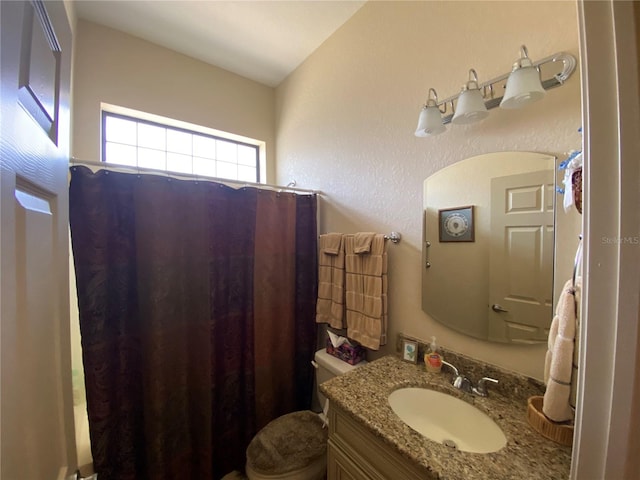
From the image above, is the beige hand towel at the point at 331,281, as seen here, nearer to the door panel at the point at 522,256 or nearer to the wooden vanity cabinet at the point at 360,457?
the wooden vanity cabinet at the point at 360,457

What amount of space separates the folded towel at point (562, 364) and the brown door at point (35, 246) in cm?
120

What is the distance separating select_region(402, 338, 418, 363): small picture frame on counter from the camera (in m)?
1.30

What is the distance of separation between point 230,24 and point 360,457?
250 cm

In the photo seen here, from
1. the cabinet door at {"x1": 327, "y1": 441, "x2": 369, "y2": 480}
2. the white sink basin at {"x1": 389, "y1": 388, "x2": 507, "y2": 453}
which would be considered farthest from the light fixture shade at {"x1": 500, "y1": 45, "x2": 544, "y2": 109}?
the cabinet door at {"x1": 327, "y1": 441, "x2": 369, "y2": 480}

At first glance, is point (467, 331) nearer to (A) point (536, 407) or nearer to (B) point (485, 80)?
(A) point (536, 407)

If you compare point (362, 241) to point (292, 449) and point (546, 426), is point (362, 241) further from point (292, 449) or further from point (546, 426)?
point (292, 449)

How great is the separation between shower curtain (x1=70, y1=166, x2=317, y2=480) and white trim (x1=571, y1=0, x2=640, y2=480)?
153 centimetres

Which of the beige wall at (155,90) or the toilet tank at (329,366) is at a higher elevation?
the beige wall at (155,90)

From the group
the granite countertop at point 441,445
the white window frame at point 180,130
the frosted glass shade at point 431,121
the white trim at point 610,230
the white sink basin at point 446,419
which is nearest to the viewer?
the white trim at point 610,230

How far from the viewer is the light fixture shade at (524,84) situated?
872mm

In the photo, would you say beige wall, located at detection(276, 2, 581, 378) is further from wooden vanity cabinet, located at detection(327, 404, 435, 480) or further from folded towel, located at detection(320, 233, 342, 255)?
wooden vanity cabinet, located at detection(327, 404, 435, 480)

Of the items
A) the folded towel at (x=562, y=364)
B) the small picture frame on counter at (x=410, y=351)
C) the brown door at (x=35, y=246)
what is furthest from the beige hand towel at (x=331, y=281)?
the brown door at (x=35, y=246)

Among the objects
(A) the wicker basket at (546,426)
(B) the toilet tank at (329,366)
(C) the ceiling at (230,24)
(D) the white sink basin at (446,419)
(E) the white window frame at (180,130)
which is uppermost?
(C) the ceiling at (230,24)

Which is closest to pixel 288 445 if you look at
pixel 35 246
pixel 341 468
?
pixel 341 468
